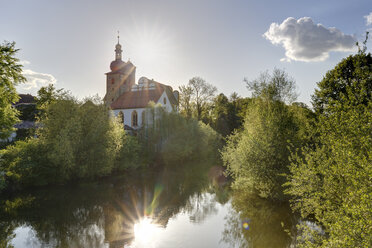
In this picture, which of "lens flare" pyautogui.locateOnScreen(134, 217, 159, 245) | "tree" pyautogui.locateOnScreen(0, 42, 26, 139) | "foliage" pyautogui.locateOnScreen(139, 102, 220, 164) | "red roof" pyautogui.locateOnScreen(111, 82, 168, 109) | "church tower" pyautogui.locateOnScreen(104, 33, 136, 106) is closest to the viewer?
"lens flare" pyautogui.locateOnScreen(134, 217, 159, 245)

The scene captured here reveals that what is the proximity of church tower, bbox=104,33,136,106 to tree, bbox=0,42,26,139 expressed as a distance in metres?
41.1

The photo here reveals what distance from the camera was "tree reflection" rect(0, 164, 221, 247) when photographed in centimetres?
1375

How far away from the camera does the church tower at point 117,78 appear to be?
59.7 metres

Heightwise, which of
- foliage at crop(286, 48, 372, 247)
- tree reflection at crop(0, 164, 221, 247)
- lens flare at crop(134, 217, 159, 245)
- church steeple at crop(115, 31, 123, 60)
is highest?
church steeple at crop(115, 31, 123, 60)

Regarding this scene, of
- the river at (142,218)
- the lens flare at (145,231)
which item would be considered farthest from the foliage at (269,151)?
the lens flare at (145,231)

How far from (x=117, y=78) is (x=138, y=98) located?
809 cm

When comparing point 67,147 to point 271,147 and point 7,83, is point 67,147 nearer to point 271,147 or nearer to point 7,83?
point 7,83

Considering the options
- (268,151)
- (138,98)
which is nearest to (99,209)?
(268,151)

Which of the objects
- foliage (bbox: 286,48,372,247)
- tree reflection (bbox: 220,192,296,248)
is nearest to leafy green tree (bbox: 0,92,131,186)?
tree reflection (bbox: 220,192,296,248)

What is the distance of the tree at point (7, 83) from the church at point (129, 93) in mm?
33924

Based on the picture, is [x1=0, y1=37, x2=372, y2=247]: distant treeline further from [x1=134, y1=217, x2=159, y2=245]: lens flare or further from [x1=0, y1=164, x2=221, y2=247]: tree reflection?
[x1=134, y1=217, x2=159, y2=245]: lens flare

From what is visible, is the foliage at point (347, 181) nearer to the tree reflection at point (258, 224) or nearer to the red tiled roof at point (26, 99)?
the tree reflection at point (258, 224)

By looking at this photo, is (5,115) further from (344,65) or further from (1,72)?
(344,65)

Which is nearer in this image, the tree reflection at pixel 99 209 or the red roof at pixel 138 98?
the tree reflection at pixel 99 209
